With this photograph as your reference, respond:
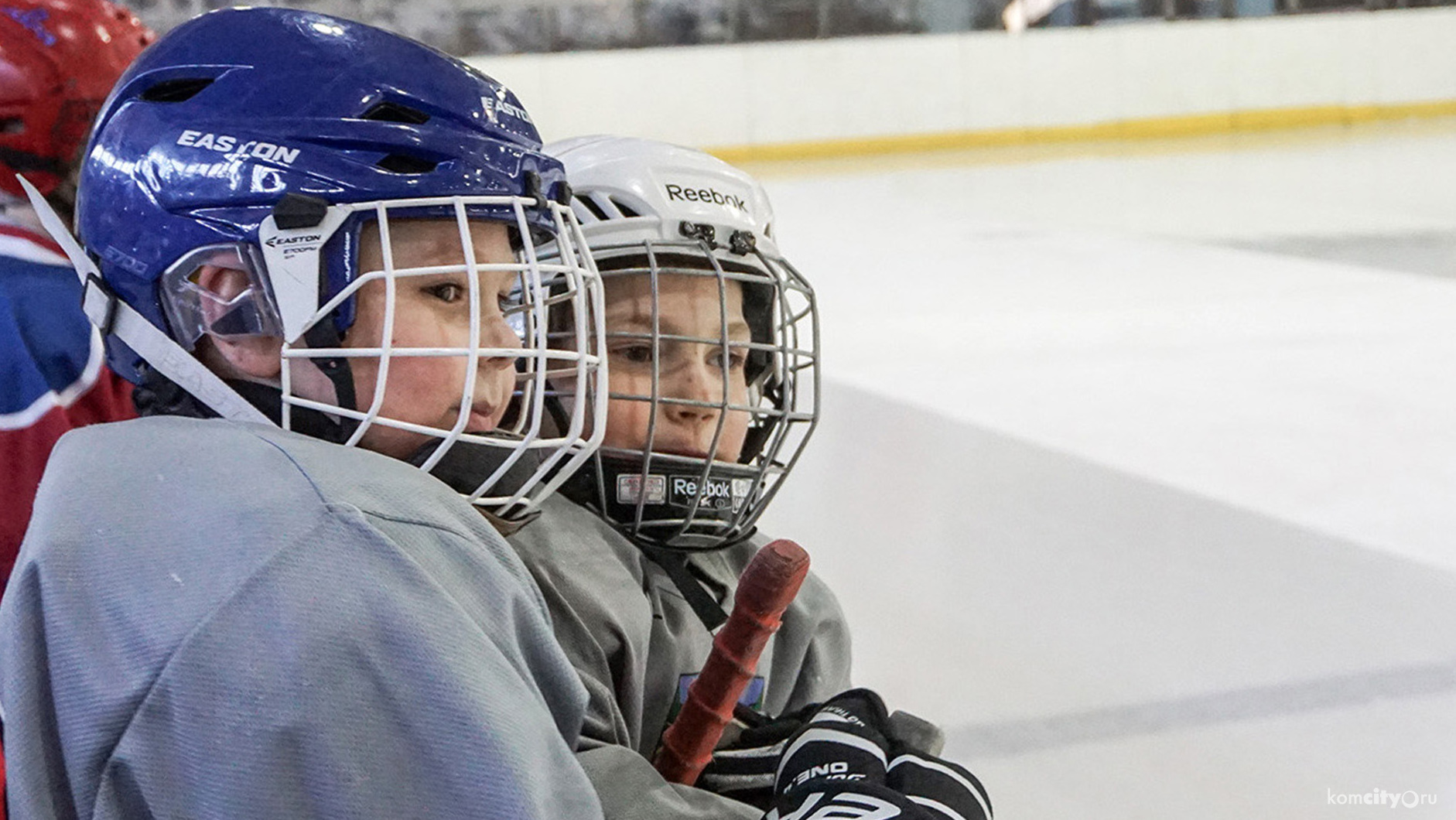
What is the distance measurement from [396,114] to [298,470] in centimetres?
34

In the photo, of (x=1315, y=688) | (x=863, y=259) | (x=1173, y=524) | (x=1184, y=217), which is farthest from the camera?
(x=1184, y=217)

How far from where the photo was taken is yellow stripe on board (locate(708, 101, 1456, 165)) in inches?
434

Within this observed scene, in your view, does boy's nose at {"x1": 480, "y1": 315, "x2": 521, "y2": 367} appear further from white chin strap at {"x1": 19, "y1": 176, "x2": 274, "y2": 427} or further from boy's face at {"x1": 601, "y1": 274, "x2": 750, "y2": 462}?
boy's face at {"x1": 601, "y1": 274, "x2": 750, "y2": 462}

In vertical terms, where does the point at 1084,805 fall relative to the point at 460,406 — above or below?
below

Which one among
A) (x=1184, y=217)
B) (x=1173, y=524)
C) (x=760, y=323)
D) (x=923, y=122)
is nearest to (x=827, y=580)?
(x=1173, y=524)

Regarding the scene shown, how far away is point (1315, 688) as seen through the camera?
194cm

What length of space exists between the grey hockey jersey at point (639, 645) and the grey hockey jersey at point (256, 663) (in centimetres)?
22

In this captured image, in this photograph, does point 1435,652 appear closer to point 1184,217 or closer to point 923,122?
point 1184,217

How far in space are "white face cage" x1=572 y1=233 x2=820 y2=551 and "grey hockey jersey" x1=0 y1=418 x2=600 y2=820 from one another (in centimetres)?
53

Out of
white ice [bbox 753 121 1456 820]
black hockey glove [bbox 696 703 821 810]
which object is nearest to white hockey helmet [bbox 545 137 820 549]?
black hockey glove [bbox 696 703 821 810]

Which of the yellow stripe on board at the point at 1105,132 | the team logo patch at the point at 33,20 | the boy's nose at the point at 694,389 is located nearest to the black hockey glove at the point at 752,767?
the boy's nose at the point at 694,389

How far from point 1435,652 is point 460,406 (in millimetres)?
1501

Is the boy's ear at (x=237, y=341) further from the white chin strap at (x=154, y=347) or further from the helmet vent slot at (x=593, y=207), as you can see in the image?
the helmet vent slot at (x=593, y=207)

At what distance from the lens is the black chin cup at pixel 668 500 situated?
1.24 metres
